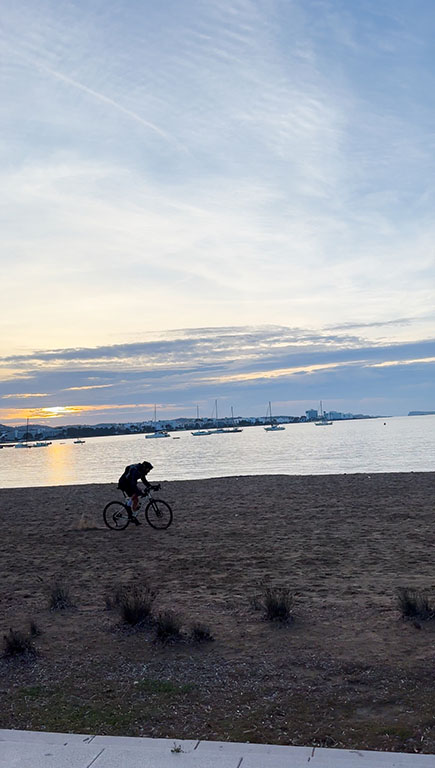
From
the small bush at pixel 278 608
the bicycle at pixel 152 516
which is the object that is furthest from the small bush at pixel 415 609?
the bicycle at pixel 152 516

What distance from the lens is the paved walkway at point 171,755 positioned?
394 centimetres

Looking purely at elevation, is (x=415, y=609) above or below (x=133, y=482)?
below

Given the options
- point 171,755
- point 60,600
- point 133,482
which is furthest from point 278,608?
point 133,482

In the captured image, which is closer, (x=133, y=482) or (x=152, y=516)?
(x=133, y=482)

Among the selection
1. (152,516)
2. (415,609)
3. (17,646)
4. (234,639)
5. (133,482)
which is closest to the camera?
(17,646)

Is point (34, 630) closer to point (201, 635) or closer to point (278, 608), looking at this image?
point (201, 635)

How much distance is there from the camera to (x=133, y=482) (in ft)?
48.3

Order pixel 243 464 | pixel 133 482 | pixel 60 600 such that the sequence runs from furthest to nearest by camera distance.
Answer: pixel 243 464
pixel 133 482
pixel 60 600

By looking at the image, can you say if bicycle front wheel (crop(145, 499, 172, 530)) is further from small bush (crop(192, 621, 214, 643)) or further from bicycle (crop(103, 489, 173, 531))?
small bush (crop(192, 621, 214, 643))

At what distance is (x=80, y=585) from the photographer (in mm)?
9742

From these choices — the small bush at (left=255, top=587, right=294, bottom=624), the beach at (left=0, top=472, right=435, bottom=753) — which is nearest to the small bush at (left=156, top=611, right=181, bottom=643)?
the beach at (left=0, top=472, right=435, bottom=753)

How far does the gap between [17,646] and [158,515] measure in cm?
926

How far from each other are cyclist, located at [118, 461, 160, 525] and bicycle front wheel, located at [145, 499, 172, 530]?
32 cm

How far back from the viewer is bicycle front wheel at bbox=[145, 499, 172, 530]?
15492 mm
